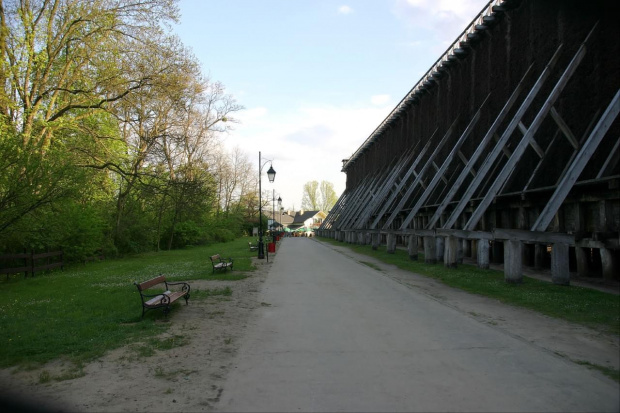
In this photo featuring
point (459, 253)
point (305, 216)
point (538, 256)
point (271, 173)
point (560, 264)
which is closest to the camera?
point (560, 264)

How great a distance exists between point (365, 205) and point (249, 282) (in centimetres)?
3126

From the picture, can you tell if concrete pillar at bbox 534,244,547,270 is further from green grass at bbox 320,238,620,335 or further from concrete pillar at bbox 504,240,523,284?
concrete pillar at bbox 504,240,523,284

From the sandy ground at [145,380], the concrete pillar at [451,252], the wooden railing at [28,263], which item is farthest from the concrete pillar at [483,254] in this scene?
the wooden railing at [28,263]

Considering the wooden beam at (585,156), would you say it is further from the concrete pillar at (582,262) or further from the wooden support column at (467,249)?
the wooden support column at (467,249)

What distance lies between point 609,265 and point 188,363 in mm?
11670

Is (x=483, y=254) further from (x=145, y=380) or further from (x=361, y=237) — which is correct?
(x=361, y=237)

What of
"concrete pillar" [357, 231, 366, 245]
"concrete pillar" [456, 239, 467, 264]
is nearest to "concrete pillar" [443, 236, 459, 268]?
"concrete pillar" [456, 239, 467, 264]

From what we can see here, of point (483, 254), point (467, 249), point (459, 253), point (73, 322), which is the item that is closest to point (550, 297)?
point (483, 254)

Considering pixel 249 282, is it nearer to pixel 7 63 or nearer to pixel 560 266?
pixel 560 266

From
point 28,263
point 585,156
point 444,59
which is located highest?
point 444,59

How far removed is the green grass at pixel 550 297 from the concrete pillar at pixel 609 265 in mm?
1779

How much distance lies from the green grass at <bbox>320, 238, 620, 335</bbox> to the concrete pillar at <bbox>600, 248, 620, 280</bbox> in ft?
5.84

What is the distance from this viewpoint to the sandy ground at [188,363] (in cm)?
442

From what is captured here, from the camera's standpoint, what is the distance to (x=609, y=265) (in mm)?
12102
